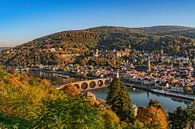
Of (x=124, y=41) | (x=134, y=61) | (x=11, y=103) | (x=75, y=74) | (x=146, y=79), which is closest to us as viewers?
(x=11, y=103)

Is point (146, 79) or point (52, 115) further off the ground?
point (52, 115)

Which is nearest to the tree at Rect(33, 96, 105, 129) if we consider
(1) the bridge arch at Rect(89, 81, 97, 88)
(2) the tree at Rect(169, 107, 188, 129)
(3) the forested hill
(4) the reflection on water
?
(2) the tree at Rect(169, 107, 188, 129)

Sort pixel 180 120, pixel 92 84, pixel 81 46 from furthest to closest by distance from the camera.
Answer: pixel 81 46, pixel 92 84, pixel 180 120

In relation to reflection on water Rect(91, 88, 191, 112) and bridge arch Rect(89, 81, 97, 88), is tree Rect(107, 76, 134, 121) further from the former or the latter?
bridge arch Rect(89, 81, 97, 88)

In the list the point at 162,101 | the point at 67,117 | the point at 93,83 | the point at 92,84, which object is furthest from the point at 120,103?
the point at 93,83

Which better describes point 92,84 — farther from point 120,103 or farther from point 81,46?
point 81,46

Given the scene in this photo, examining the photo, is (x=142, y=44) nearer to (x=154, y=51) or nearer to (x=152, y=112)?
(x=154, y=51)

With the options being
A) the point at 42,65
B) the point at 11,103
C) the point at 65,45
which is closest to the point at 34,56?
the point at 42,65

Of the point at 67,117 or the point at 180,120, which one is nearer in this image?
the point at 67,117
